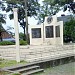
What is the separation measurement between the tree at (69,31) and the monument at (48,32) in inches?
242

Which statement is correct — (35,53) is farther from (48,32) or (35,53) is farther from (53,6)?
(53,6)

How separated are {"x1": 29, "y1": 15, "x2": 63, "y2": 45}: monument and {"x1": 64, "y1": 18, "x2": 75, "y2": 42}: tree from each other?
20.1 ft

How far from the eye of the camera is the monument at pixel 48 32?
26750 millimetres

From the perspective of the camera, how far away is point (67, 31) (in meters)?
33.7

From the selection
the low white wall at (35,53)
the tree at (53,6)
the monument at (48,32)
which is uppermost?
the tree at (53,6)

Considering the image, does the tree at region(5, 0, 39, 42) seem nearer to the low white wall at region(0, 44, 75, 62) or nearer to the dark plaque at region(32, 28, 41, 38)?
the dark plaque at region(32, 28, 41, 38)

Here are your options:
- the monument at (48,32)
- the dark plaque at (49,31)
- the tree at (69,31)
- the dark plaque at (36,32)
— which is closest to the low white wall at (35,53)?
the monument at (48,32)

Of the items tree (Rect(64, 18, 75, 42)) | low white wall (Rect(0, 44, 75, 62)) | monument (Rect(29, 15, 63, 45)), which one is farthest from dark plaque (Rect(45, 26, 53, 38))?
low white wall (Rect(0, 44, 75, 62))

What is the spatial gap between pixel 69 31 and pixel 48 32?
6314 millimetres

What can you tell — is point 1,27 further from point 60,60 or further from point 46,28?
point 60,60

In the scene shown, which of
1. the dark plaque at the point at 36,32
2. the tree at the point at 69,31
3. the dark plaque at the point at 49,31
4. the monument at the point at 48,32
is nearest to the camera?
the monument at the point at 48,32

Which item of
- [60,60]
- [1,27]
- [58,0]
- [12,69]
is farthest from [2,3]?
[12,69]

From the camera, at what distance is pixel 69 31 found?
3334 centimetres

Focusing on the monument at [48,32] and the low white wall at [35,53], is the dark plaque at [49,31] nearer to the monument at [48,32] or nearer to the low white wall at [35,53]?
the monument at [48,32]
